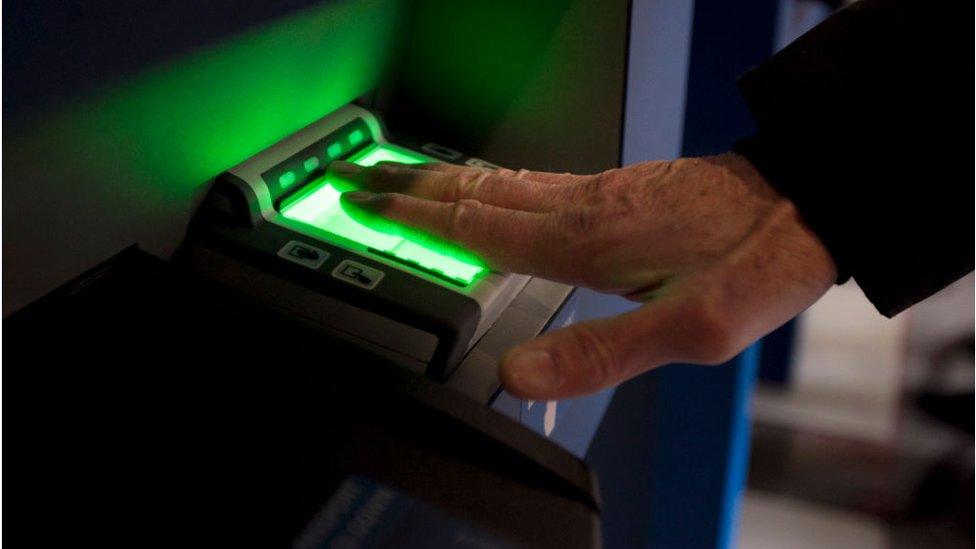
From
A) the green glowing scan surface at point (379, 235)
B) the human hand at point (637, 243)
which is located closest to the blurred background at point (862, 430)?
the human hand at point (637, 243)

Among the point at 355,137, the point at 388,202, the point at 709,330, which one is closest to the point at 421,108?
the point at 355,137

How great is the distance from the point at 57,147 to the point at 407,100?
1.67ft

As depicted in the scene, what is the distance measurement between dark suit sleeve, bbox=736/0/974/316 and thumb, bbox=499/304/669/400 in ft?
0.69

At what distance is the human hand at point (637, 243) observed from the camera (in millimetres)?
731

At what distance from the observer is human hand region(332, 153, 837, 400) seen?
731 mm

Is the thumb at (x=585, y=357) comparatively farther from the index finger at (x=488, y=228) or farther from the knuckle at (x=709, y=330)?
the index finger at (x=488, y=228)

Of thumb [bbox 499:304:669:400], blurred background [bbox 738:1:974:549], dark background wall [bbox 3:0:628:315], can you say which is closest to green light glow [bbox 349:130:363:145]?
dark background wall [bbox 3:0:628:315]

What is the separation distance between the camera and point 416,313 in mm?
783

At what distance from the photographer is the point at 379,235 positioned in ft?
2.92

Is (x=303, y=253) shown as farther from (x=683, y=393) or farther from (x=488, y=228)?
(x=683, y=393)

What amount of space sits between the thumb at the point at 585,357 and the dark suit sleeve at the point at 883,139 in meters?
0.21

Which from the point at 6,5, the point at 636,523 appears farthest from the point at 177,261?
the point at 636,523

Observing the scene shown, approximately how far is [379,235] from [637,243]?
0.24 meters

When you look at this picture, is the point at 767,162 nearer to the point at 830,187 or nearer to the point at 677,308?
the point at 830,187
